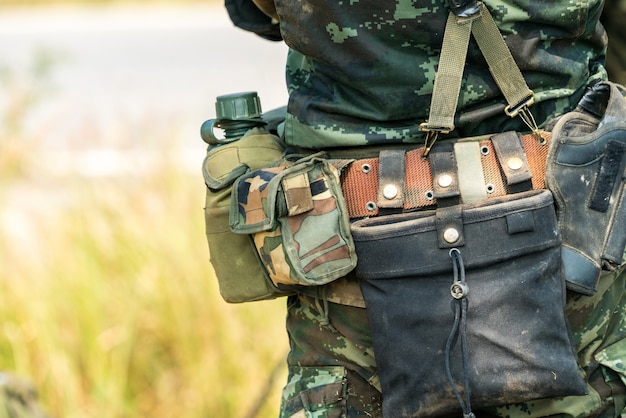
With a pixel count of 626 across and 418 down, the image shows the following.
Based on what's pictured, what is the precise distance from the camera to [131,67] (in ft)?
29.2

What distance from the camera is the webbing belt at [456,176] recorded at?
63.1 inches

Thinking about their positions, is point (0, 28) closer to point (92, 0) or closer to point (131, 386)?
point (92, 0)

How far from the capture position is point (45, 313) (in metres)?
3.22

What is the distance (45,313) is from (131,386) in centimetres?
39

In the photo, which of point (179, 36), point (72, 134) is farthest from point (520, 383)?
point (179, 36)

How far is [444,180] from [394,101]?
17 cm

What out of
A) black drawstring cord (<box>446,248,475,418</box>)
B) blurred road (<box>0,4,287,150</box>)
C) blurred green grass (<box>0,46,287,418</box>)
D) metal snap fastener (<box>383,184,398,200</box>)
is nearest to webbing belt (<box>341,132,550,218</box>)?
metal snap fastener (<box>383,184,398,200</box>)

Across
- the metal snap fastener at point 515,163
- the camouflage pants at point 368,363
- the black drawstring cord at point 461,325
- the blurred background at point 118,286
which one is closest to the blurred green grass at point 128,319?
the blurred background at point 118,286

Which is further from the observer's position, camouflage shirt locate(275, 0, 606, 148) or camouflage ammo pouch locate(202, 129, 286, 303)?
camouflage ammo pouch locate(202, 129, 286, 303)

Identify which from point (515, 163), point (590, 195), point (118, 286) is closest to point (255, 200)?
point (515, 163)

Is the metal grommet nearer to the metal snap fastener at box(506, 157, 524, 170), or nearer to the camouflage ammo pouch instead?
the metal snap fastener at box(506, 157, 524, 170)

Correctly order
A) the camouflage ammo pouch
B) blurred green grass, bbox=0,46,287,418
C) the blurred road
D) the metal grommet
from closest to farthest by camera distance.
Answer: the metal grommet
the camouflage ammo pouch
blurred green grass, bbox=0,46,287,418
the blurred road

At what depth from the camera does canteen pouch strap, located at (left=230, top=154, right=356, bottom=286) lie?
1616 millimetres

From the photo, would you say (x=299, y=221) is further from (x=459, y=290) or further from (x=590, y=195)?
(x=590, y=195)
